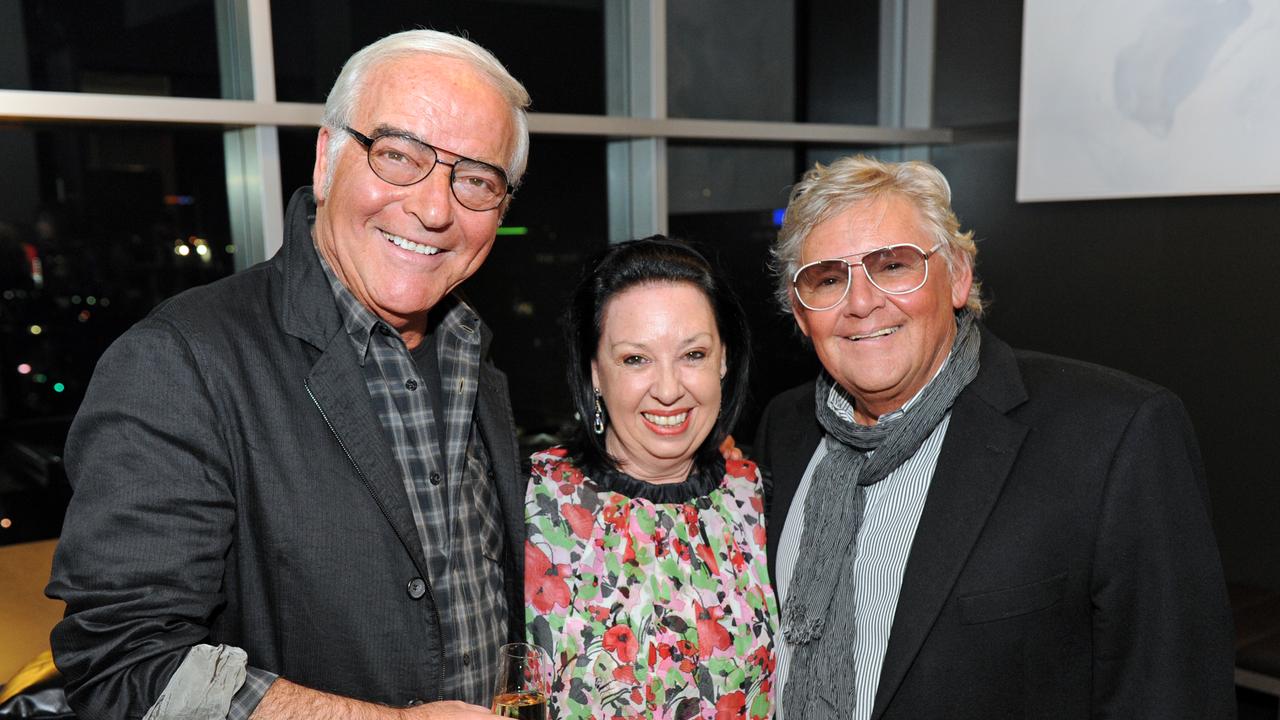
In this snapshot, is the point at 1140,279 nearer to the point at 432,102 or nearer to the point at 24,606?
the point at 432,102

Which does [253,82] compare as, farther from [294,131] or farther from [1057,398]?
[1057,398]

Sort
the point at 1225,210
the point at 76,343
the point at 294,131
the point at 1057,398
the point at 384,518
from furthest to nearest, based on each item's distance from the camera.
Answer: the point at 1225,210 < the point at 294,131 < the point at 76,343 < the point at 1057,398 < the point at 384,518

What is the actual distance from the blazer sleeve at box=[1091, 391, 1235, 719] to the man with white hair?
118cm

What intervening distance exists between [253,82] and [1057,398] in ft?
8.77

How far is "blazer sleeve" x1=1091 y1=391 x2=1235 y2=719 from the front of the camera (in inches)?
69.0

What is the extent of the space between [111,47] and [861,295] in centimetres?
250

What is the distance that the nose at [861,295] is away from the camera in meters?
1.93

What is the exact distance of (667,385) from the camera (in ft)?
6.73

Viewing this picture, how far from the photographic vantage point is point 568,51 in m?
4.04

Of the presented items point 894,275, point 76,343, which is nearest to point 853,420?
point 894,275

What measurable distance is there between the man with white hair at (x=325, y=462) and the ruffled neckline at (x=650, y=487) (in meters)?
0.30

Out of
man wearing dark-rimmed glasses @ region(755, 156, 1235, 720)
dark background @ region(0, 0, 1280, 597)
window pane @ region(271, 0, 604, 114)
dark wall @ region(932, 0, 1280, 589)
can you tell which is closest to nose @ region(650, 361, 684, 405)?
man wearing dark-rimmed glasses @ region(755, 156, 1235, 720)

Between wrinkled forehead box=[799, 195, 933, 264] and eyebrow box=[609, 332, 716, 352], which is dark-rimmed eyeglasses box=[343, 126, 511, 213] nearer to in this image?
eyebrow box=[609, 332, 716, 352]

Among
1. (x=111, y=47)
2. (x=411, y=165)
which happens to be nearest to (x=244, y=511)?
(x=411, y=165)
